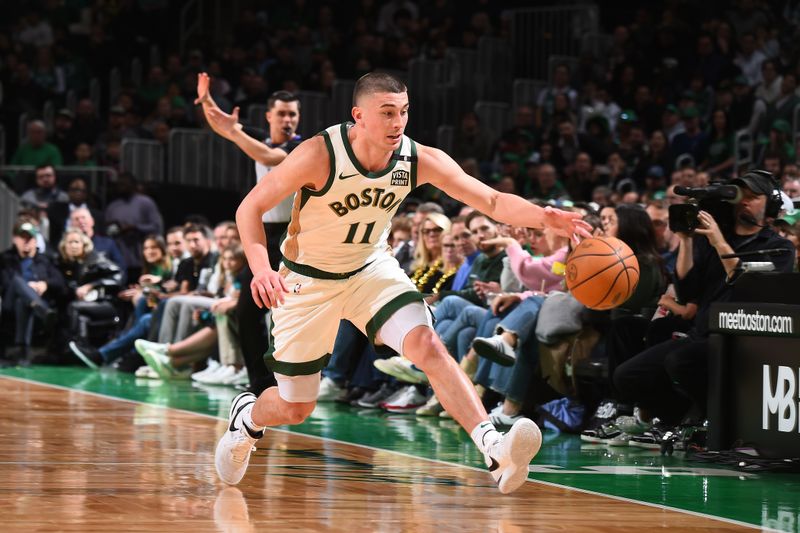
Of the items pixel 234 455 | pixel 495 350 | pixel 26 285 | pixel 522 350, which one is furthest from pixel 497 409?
pixel 26 285

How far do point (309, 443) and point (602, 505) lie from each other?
8.60 feet

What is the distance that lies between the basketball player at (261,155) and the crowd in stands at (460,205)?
1.29m

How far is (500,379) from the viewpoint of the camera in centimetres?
926

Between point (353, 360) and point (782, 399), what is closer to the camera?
point (782, 399)

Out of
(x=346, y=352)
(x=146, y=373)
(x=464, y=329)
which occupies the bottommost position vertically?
(x=146, y=373)

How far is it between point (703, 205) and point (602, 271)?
1785mm

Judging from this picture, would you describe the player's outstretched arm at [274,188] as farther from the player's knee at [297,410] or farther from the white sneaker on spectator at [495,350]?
the white sneaker on spectator at [495,350]

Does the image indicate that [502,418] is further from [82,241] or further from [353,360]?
[82,241]

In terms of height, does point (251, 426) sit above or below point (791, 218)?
below

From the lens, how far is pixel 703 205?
7.85 metres

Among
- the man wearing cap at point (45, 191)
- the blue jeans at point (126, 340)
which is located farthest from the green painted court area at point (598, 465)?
the man wearing cap at point (45, 191)

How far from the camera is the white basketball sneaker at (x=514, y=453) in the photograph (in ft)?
18.1

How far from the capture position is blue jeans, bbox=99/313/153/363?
46.4 feet

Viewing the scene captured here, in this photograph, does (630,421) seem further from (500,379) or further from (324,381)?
(324,381)
